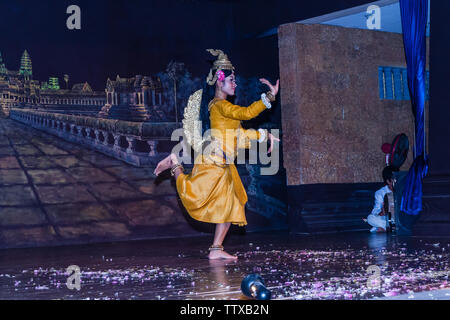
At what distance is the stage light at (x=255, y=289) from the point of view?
8.87 ft

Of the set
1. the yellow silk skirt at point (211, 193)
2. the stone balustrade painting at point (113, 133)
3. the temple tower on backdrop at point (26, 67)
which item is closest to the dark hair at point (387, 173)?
the stone balustrade painting at point (113, 133)

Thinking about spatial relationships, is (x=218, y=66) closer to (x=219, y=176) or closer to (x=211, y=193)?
(x=219, y=176)

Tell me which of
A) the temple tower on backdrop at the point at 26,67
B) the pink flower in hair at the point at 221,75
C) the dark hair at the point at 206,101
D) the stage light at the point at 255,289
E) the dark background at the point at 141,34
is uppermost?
the dark background at the point at 141,34

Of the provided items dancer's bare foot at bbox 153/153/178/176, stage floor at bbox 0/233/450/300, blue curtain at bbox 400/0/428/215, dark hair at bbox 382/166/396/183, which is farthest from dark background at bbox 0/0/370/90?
dancer's bare foot at bbox 153/153/178/176

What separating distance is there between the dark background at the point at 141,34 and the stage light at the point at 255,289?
15.5 ft

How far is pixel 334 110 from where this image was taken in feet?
26.1

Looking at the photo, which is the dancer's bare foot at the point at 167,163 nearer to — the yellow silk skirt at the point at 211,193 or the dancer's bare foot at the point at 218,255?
the yellow silk skirt at the point at 211,193

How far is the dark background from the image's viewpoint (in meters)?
7.06

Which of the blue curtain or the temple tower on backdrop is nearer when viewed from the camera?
the blue curtain

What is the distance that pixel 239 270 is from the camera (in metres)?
3.96

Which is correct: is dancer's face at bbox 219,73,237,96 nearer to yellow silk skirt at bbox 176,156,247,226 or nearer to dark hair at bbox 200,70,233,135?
dark hair at bbox 200,70,233,135

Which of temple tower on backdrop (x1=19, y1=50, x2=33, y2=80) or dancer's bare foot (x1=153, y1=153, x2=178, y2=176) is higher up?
temple tower on backdrop (x1=19, y1=50, x2=33, y2=80)

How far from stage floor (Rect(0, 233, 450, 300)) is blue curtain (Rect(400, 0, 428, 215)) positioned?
0.47m

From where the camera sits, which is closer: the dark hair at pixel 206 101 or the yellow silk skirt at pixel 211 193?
the yellow silk skirt at pixel 211 193
